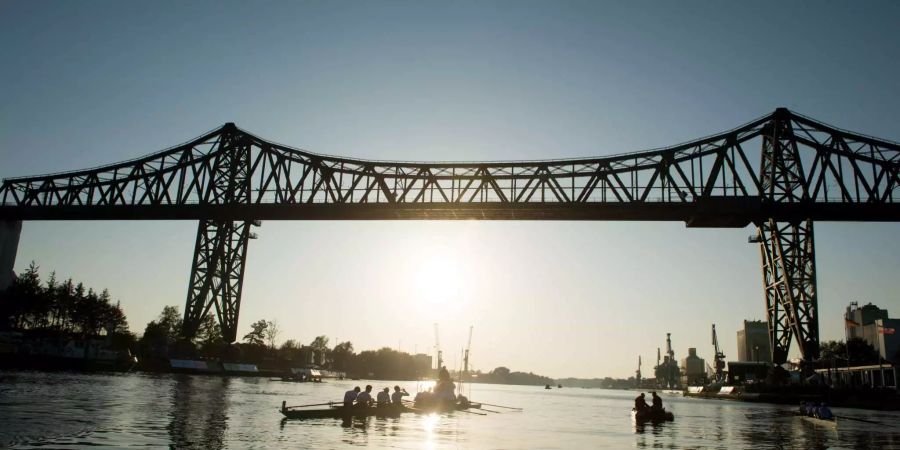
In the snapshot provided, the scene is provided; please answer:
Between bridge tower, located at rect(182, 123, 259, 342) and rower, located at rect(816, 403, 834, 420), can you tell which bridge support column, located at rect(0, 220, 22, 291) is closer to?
bridge tower, located at rect(182, 123, 259, 342)

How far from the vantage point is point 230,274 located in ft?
263

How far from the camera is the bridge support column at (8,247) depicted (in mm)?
91312

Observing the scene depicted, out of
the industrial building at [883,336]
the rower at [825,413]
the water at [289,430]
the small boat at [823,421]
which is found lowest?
the water at [289,430]

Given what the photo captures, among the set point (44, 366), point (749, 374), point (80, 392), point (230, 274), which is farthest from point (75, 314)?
point (749, 374)

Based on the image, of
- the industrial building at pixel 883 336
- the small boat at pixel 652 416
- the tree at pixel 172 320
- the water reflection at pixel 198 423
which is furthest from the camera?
the tree at pixel 172 320

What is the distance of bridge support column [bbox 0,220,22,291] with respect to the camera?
300ft

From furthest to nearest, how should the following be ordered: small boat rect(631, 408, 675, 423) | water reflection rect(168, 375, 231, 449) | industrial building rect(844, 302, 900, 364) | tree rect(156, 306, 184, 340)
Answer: tree rect(156, 306, 184, 340), industrial building rect(844, 302, 900, 364), small boat rect(631, 408, 675, 423), water reflection rect(168, 375, 231, 449)

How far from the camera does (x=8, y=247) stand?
9219 centimetres

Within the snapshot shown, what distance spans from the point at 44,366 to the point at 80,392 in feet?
174

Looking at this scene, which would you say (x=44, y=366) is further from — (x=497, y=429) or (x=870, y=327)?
(x=870, y=327)

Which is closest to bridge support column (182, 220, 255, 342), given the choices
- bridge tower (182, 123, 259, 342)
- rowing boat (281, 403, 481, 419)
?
bridge tower (182, 123, 259, 342)

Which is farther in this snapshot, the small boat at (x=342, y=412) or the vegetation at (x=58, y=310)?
the vegetation at (x=58, y=310)

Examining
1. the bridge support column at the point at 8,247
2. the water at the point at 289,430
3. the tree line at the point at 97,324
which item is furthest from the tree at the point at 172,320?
the water at the point at 289,430

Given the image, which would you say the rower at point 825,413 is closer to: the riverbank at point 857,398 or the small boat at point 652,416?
the small boat at point 652,416
